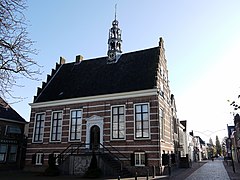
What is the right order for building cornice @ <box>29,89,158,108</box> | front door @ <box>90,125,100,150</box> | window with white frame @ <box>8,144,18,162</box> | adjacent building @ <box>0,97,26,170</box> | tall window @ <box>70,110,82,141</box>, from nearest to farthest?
building cornice @ <box>29,89,158,108</box> → front door @ <box>90,125,100,150</box> → tall window @ <box>70,110,82,141</box> → adjacent building @ <box>0,97,26,170</box> → window with white frame @ <box>8,144,18,162</box>

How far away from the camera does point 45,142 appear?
85.1 feet

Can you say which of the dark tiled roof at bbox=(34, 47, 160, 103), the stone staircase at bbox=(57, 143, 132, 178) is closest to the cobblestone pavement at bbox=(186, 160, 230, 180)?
the stone staircase at bbox=(57, 143, 132, 178)

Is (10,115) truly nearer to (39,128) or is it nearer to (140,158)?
(39,128)

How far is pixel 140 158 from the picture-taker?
21.1 meters

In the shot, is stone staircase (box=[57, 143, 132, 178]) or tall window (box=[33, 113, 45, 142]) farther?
tall window (box=[33, 113, 45, 142])

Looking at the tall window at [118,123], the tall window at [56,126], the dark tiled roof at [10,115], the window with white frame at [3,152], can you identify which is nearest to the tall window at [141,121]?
the tall window at [118,123]

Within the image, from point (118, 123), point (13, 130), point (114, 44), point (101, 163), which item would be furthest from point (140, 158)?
point (13, 130)

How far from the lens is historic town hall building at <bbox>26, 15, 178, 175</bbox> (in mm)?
21031

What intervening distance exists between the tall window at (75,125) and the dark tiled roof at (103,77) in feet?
6.50

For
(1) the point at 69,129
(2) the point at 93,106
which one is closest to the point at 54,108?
(1) the point at 69,129

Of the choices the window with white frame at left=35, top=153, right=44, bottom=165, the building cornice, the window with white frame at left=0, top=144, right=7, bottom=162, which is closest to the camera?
the building cornice

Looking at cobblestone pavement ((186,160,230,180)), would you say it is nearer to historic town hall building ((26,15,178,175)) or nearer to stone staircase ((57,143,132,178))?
historic town hall building ((26,15,178,175))

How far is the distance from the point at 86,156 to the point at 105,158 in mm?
1709

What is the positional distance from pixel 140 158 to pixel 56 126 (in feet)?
34.0
